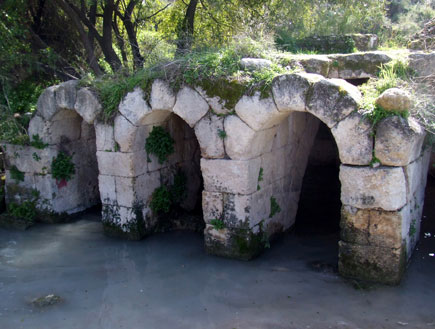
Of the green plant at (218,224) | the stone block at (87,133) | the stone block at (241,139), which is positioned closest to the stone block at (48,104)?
the stone block at (87,133)

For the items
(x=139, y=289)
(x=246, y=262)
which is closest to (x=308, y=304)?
(x=246, y=262)

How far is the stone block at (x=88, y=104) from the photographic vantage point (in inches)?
255

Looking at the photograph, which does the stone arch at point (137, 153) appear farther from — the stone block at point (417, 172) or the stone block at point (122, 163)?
the stone block at point (417, 172)

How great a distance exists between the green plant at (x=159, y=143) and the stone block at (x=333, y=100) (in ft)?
8.27

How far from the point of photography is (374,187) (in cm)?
477

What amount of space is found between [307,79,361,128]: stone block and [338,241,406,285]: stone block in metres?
1.46

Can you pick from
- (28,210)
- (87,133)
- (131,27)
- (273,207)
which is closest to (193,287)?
(273,207)

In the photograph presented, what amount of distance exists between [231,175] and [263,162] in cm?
53

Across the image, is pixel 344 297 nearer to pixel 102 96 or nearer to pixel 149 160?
pixel 149 160

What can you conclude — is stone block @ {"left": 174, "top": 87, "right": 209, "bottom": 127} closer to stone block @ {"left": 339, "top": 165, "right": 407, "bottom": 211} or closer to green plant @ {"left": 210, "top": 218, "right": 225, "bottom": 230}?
green plant @ {"left": 210, "top": 218, "right": 225, "bottom": 230}

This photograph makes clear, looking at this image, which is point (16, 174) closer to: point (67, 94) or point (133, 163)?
point (67, 94)

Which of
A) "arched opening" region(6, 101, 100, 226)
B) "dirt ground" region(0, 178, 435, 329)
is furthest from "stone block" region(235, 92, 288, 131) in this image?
"arched opening" region(6, 101, 100, 226)

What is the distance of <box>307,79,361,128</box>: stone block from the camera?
187 inches

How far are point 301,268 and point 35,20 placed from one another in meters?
7.34
